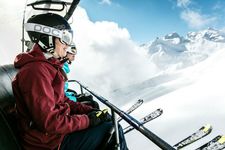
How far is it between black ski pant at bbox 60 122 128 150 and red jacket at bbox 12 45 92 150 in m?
0.07

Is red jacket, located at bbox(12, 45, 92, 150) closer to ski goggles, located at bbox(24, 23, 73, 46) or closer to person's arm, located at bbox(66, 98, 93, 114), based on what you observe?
ski goggles, located at bbox(24, 23, 73, 46)

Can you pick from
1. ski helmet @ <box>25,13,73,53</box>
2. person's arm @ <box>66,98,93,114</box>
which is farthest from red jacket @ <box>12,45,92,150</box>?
person's arm @ <box>66,98,93,114</box>

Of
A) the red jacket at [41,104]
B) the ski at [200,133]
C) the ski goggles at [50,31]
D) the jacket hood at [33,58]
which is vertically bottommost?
the ski at [200,133]

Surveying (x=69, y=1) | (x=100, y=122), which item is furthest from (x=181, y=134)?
(x=100, y=122)

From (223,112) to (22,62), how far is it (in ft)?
18.8

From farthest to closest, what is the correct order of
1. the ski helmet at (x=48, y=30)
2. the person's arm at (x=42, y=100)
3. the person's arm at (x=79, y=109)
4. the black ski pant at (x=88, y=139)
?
1. the person's arm at (x=79, y=109)
2. the ski helmet at (x=48, y=30)
3. the black ski pant at (x=88, y=139)
4. the person's arm at (x=42, y=100)

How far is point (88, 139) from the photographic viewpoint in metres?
1.74

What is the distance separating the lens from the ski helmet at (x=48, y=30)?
193cm

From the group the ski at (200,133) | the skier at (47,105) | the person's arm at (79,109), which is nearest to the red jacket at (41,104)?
the skier at (47,105)

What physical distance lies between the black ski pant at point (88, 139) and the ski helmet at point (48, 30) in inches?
24.4

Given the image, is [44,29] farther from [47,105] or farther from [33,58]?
[47,105]

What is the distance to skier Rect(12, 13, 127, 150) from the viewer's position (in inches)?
57.0

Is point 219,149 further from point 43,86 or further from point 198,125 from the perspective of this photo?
point 198,125

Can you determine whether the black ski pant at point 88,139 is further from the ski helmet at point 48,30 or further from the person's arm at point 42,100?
the ski helmet at point 48,30
